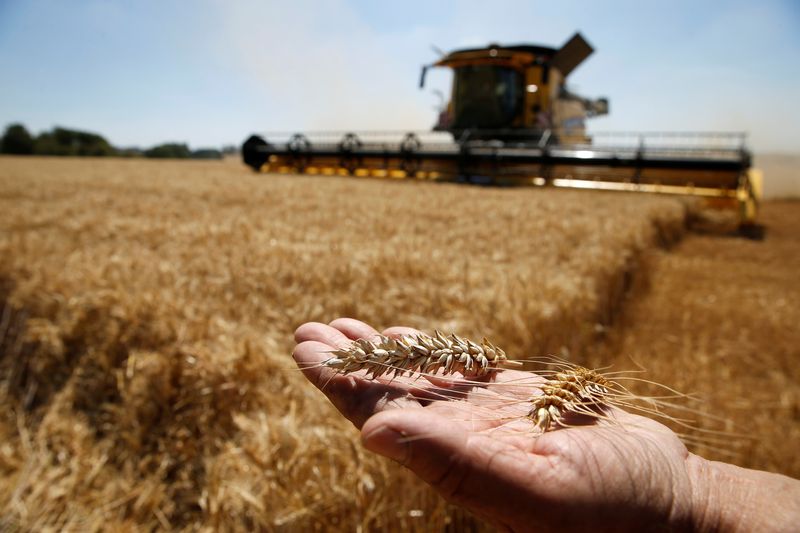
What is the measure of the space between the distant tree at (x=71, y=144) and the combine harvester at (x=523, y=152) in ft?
99.6

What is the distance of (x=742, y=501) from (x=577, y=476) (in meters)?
0.43

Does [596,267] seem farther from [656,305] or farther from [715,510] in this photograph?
[715,510]

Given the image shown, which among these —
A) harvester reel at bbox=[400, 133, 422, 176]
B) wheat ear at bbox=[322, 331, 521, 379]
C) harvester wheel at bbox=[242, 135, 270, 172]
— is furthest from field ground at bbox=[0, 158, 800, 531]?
harvester wheel at bbox=[242, 135, 270, 172]

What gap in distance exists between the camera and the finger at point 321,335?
1272mm

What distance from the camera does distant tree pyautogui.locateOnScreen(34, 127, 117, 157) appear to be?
38.7 meters

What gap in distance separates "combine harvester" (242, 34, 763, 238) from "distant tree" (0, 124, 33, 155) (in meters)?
37.9

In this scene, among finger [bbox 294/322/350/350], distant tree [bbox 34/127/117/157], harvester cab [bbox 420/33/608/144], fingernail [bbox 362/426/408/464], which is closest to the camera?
fingernail [bbox 362/426/408/464]

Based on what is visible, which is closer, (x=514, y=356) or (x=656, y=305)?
(x=514, y=356)

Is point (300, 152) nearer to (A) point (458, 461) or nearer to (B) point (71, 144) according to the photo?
(A) point (458, 461)

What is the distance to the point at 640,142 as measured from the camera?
11164 mm

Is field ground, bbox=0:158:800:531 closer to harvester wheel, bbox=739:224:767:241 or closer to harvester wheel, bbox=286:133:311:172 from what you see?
harvester wheel, bbox=739:224:767:241

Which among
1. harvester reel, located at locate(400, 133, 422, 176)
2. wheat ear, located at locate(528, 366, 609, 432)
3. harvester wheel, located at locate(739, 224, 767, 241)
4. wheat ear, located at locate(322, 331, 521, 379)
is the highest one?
harvester reel, located at locate(400, 133, 422, 176)

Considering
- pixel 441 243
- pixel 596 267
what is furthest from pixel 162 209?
pixel 596 267

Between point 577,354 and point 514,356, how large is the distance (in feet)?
2.51
